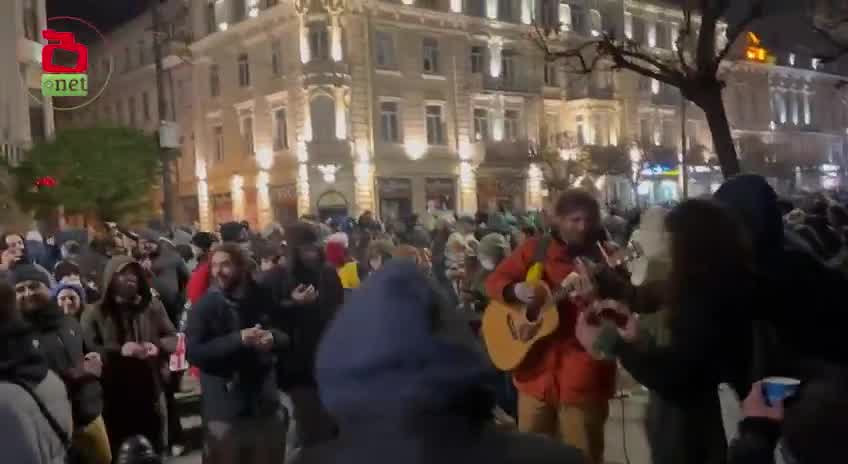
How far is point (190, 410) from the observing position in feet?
31.0

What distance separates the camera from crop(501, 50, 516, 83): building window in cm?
4308

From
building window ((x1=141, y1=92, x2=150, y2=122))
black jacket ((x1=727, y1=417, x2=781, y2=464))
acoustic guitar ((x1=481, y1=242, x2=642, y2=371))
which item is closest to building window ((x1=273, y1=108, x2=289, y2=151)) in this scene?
building window ((x1=141, y1=92, x2=150, y2=122))

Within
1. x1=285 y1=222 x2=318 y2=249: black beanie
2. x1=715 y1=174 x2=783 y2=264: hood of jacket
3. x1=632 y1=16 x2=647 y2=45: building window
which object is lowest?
x1=285 y1=222 x2=318 y2=249: black beanie

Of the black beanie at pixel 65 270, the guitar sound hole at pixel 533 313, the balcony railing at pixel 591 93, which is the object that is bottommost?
the guitar sound hole at pixel 533 313

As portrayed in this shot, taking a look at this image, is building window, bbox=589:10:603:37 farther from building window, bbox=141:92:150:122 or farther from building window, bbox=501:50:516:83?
building window, bbox=141:92:150:122

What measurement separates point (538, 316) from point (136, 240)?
24.4 feet

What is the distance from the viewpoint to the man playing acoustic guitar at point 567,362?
15.8ft

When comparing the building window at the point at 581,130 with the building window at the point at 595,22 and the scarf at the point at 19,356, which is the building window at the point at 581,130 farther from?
the scarf at the point at 19,356

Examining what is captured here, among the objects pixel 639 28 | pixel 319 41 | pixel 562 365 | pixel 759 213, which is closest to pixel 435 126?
pixel 319 41

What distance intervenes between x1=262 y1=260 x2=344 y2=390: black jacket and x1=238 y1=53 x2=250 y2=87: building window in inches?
1371

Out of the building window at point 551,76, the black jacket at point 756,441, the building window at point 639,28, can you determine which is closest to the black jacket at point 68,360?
the black jacket at point 756,441

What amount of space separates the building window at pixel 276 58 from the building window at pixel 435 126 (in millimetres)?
6553

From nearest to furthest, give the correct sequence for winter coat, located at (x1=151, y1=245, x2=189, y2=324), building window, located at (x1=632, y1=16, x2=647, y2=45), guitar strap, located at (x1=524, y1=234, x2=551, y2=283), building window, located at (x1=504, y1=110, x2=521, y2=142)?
guitar strap, located at (x1=524, y1=234, x2=551, y2=283) < winter coat, located at (x1=151, y1=245, x2=189, y2=324) < building window, located at (x1=504, y1=110, x2=521, y2=142) < building window, located at (x1=632, y1=16, x2=647, y2=45)

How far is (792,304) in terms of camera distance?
3.37 metres
